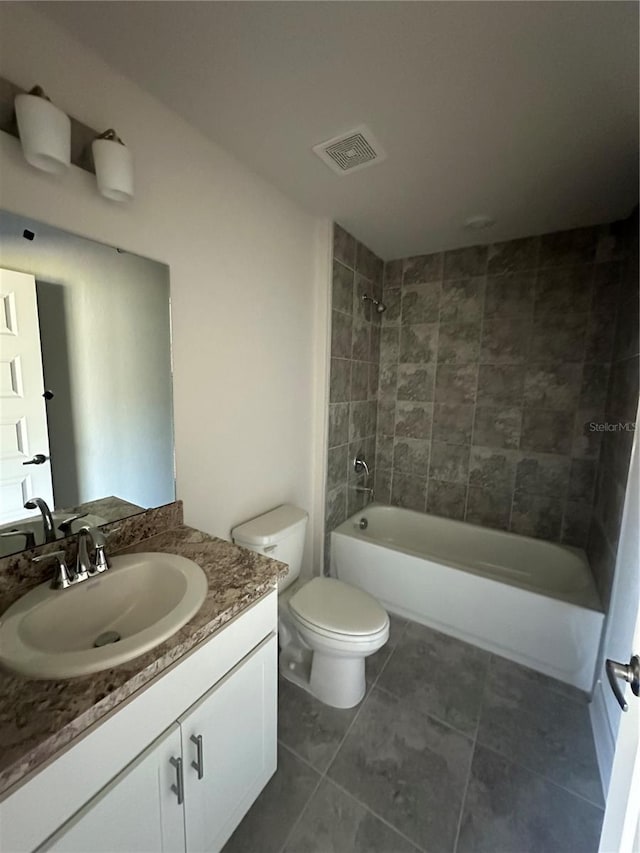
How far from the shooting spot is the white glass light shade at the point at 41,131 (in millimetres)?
800

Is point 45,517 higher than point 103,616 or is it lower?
higher

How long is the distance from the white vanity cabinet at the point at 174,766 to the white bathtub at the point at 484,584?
1.16 meters

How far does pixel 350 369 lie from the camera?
236 centimetres

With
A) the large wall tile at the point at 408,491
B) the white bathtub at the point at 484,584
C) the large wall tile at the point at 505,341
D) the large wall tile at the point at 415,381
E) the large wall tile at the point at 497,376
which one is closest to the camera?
the white bathtub at the point at 484,584

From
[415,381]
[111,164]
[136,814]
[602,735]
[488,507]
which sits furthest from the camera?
[415,381]

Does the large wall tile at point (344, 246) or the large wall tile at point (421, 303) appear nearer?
the large wall tile at point (344, 246)

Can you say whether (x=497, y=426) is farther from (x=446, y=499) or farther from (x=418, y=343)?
(x=418, y=343)

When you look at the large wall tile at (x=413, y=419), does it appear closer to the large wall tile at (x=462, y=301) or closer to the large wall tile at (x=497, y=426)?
the large wall tile at (x=497, y=426)

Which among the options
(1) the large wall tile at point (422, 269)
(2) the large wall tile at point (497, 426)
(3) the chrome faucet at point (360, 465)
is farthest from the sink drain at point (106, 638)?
(1) the large wall tile at point (422, 269)

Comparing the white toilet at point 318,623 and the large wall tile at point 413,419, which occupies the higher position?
the large wall tile at point 413,419

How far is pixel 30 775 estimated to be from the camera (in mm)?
544

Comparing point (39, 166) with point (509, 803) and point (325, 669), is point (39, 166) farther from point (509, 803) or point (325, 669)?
point (509, 803)

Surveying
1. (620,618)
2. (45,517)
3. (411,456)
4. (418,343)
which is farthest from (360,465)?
(45,517)

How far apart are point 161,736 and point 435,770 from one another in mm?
1125
